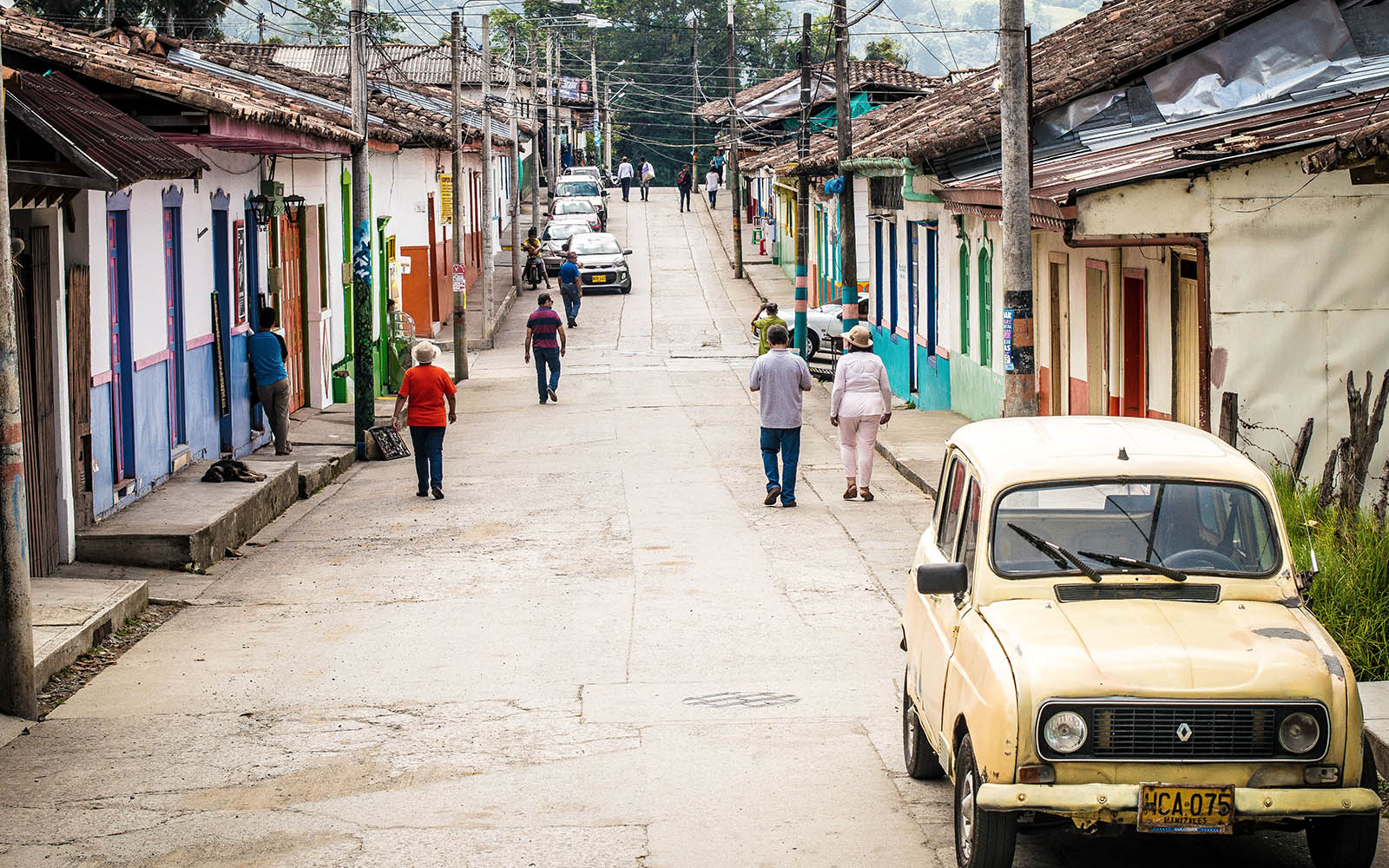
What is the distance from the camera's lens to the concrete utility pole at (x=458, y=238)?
3200 centimetres

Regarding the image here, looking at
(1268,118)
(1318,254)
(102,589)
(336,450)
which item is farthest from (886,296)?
(102,589)

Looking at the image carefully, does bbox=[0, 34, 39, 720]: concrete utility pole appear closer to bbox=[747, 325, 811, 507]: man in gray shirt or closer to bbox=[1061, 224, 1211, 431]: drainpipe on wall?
bbox=[1061, 224, 1211, 431]: drainpipe on wall

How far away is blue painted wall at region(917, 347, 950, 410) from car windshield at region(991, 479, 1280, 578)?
19.0 m

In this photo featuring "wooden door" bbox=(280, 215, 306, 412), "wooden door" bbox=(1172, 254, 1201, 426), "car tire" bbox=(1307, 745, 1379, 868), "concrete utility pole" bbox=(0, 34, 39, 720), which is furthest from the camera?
"wooden door" bbox=(280, 215, 306, 412)

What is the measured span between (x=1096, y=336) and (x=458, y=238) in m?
24.1

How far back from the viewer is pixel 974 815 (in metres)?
6.20

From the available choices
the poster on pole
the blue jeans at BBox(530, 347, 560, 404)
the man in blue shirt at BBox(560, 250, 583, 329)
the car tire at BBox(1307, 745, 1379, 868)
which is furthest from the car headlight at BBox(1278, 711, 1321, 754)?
the man in blue shirt at BBox(560, 250, 583, 329)

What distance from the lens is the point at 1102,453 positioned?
7.01 meters

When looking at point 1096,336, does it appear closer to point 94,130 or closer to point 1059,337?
point 1059,337

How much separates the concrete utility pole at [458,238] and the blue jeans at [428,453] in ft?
44.1

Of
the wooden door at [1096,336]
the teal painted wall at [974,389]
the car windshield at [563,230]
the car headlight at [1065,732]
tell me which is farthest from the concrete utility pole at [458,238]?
the car headlight at [1065,732]

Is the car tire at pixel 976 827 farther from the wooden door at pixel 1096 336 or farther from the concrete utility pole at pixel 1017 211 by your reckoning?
the wooden door at pixel 1096 336

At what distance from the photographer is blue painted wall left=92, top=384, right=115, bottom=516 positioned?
1428cm

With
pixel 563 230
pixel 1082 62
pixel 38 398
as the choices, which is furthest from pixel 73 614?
pixel 563 230
